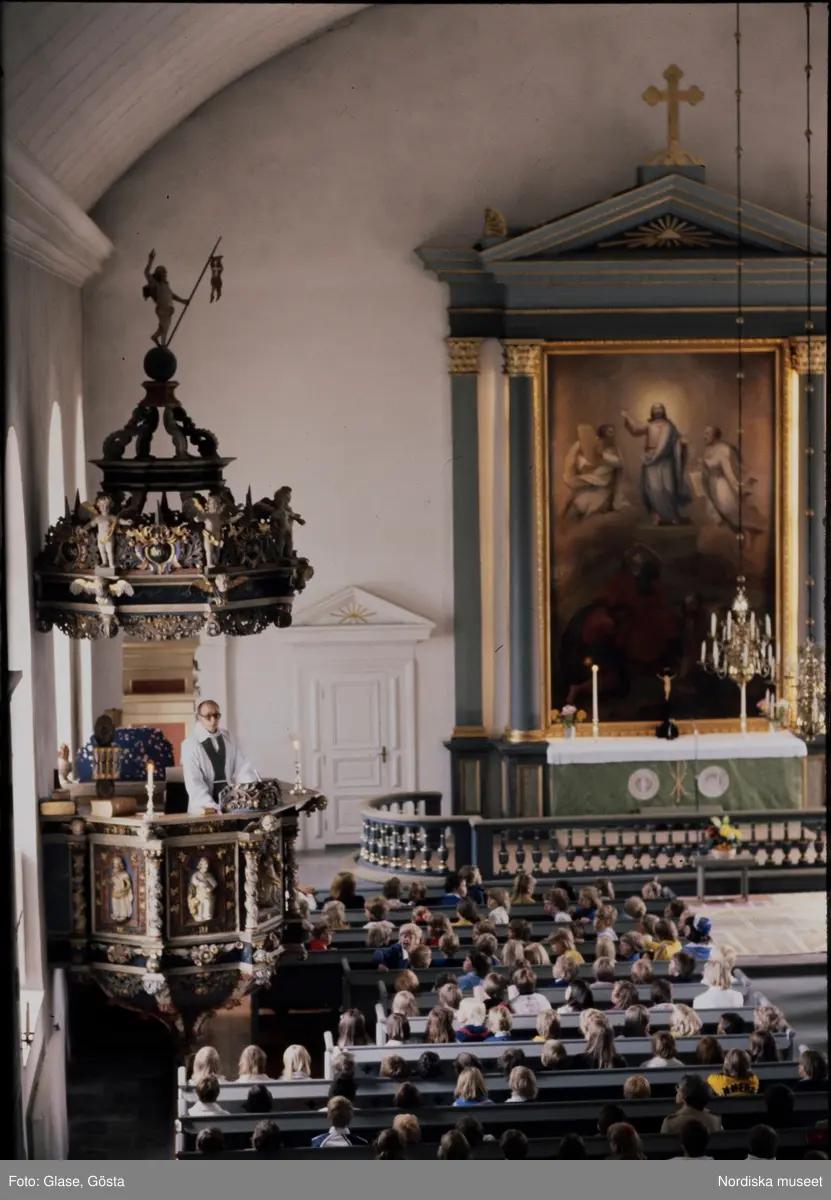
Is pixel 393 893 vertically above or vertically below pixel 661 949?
above

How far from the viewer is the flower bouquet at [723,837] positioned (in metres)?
17.7

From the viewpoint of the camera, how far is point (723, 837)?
17.7m

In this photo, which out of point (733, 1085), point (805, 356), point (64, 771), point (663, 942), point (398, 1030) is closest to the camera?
point (733, 1085)

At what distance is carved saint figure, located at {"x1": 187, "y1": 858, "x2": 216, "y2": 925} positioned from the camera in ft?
39.4

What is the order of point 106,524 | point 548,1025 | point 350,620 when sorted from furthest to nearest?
1. point 350,620
2. point 106,524
3. point 548,1025

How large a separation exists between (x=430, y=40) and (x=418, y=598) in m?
5.57

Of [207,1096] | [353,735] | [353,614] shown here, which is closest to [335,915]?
[207,1096]

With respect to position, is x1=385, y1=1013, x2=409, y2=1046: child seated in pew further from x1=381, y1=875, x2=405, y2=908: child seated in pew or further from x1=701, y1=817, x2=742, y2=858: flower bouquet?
x1=701, y1=817, x2=742, y2=858: flower bouquet

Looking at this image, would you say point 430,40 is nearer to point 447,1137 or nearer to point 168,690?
point 168,690

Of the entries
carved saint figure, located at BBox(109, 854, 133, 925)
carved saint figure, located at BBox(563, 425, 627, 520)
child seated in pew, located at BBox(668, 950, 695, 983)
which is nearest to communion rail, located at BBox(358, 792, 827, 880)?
carved saint figure, located at BBox(563, 425, 627, 520)

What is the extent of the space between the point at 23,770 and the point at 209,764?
117 cm

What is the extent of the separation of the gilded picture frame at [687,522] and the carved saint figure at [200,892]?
824 centimetres

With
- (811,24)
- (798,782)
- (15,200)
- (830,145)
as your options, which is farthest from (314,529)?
(830,145)

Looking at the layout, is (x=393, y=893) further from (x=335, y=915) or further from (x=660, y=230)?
(x=660, y=230)
